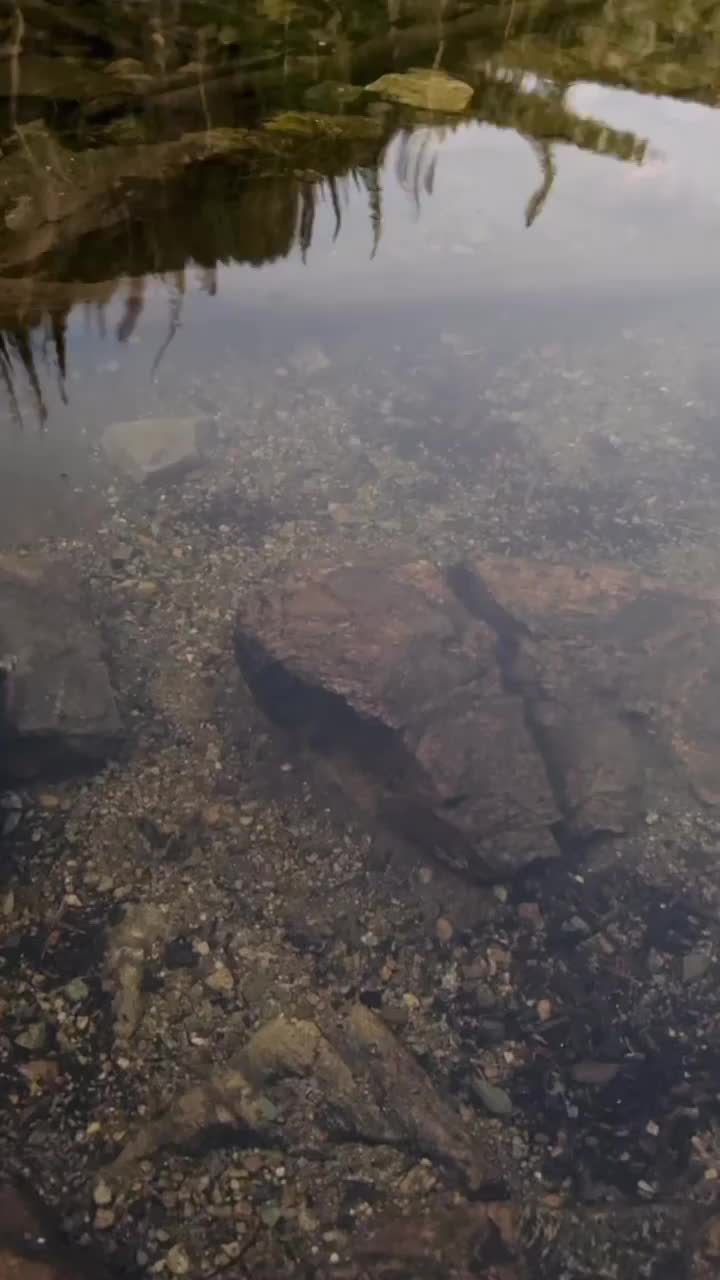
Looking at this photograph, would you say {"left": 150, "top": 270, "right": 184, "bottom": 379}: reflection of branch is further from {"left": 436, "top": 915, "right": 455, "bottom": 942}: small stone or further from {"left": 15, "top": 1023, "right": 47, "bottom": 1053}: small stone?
{"left": 15, "top": 1023, "right": 47, "bottom": 1053}: small stone

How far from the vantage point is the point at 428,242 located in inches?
236

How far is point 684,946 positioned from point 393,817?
118 centimetres

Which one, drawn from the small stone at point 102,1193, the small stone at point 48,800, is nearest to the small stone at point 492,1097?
the small stone at point 102,1193

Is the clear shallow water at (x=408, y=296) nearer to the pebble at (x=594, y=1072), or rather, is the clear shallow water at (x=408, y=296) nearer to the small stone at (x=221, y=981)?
the small stone at (x=221, y=981)

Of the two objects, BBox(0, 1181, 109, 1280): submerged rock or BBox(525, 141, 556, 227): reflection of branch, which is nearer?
BBox(0, 1181, 109, 1280): submerged rock

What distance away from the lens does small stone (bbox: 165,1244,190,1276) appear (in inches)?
89.0

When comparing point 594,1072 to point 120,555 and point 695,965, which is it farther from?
point 120,555

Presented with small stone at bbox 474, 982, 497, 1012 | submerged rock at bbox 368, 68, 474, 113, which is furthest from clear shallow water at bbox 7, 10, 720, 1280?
submerged rock at bbox 368, 68, 474, 113

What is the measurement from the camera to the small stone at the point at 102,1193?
7.81ft

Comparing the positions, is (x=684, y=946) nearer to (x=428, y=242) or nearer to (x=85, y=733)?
(x=85, y=733)

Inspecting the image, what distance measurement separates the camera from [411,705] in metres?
3.79

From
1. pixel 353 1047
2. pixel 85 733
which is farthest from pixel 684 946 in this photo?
pixel 85 733

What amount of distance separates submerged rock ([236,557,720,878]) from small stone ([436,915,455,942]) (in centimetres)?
24

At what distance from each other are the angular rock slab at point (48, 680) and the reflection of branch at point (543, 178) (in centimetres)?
406
